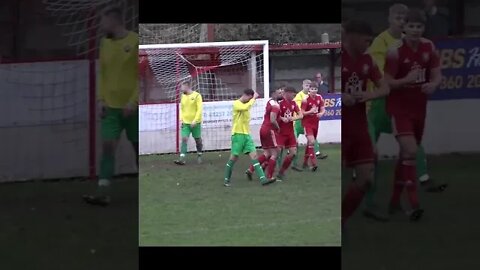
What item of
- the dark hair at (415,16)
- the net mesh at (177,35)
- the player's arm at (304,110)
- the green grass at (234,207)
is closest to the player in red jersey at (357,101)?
the dark hair at (415,16)

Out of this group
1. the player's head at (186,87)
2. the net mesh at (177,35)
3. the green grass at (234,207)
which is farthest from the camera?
the net mesh at (177,35)

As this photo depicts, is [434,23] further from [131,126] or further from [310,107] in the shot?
[310,107]

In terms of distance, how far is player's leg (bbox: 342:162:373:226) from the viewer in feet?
14.9

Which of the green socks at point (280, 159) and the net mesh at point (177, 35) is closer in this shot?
the green socks at point (280, 159)

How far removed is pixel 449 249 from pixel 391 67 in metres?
1.10

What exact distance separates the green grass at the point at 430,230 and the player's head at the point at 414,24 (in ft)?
2.35

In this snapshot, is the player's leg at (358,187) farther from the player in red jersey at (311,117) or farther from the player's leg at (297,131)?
the player in red jersey at (311,117)

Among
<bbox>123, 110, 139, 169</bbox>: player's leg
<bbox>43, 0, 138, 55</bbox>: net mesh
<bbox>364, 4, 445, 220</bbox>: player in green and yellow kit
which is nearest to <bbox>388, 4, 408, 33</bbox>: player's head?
<bbox>364, 4, 445, 220</bbox>: player in green and yellow kit

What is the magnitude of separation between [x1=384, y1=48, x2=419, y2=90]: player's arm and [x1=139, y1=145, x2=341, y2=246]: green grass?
134 cm

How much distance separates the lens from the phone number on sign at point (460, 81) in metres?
4.58

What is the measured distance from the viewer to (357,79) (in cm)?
447

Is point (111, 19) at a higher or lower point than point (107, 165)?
higher

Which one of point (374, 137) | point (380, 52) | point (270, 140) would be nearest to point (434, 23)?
point (380, 52)

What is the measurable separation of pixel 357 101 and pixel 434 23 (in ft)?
2.08
